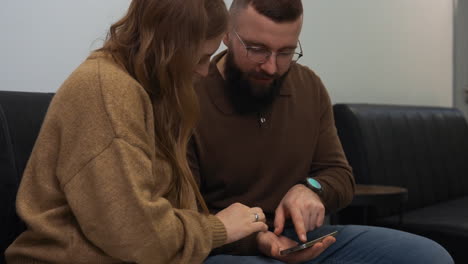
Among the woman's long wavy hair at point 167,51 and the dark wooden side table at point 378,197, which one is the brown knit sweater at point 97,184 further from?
the dark wooden side table at point 378,197

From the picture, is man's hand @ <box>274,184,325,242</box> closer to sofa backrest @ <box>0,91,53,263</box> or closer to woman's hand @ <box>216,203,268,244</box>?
woman's hand @ <box>216,203,268,244</box>

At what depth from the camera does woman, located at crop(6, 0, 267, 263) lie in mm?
1181

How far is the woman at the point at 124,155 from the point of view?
118cm

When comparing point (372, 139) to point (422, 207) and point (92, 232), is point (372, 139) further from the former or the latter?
point (92, 232)

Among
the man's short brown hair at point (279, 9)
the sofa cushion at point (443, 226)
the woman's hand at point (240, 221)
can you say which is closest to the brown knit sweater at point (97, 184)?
the woman's hand at point (240, 221)

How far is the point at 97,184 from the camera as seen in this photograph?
1165mm

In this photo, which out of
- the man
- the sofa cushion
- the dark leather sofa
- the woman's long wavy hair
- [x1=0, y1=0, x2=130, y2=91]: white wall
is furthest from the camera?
the dark leather sofa

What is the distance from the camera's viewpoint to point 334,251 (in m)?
1.83

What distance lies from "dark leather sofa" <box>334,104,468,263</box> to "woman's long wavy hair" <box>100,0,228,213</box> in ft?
5.75

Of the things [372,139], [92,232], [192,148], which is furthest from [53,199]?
[372,139]

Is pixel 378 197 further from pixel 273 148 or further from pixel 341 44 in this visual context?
pixel 341 44

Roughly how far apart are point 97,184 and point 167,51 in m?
0.35

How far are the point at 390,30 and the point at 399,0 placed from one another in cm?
24

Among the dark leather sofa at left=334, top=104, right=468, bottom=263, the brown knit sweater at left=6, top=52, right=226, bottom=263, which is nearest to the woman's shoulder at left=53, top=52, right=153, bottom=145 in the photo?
the brown knit sweater at left=6, top=52, right=226, bottom=263
